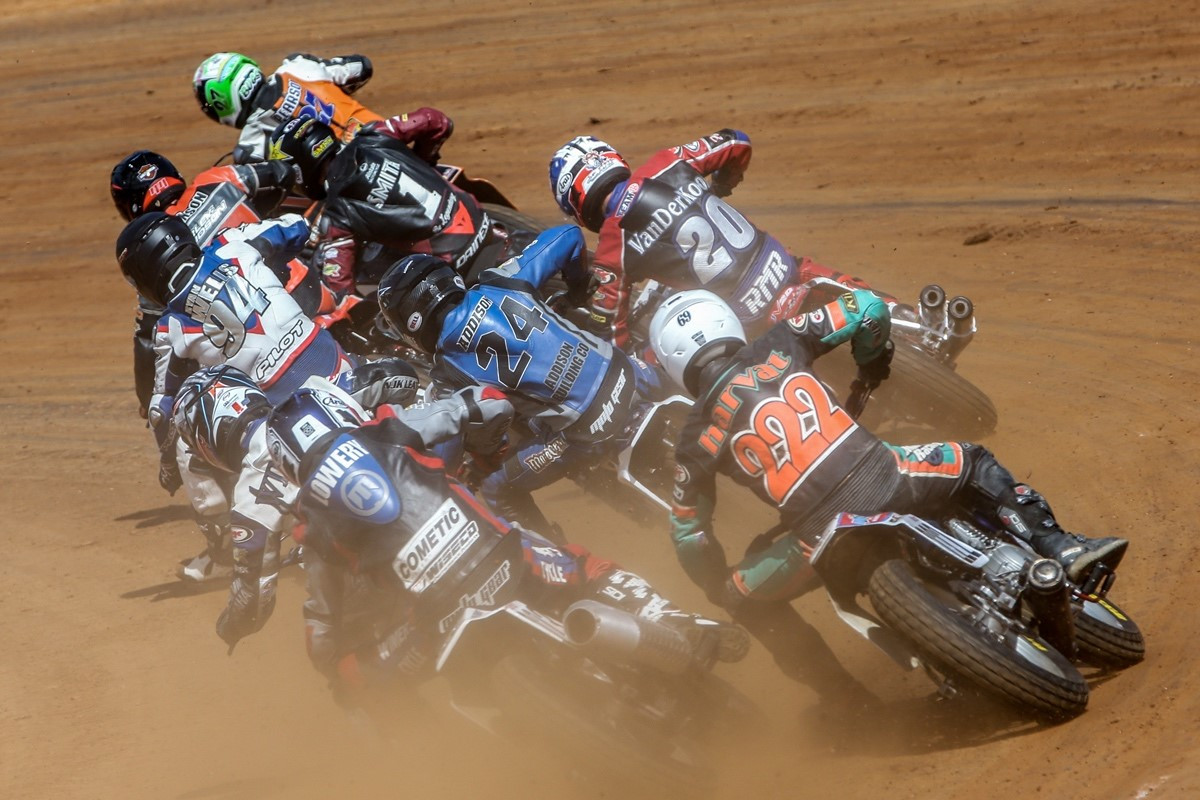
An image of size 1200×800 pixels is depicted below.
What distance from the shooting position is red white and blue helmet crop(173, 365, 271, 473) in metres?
6.42

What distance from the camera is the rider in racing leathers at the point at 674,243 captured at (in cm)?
757

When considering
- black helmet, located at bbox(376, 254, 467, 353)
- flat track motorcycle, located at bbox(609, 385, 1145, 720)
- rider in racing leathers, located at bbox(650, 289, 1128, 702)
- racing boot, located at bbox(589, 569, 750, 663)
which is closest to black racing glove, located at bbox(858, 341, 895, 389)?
rider in racing leathers, located at bbox(650, 289, 1128, 702)

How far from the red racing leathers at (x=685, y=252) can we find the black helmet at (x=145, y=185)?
351cm

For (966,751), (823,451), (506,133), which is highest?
(823,451)

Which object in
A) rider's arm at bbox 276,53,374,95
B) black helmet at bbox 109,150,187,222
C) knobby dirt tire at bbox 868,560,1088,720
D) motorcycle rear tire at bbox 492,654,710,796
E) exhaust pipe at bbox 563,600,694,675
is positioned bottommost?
black helmet at bbox 109,150,187,222

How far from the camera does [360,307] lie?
28.6 feet

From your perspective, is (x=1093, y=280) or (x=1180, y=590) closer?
(x=1180, y=590)

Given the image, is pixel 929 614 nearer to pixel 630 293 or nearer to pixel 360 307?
pixel 630 293

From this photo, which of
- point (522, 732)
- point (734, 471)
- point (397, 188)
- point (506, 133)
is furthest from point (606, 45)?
point (522, 732)

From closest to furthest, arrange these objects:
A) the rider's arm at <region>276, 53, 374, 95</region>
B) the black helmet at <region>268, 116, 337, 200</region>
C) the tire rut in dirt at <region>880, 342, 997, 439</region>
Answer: the tire rut in dirt at <region>880, 342, 997, 439</region> < the black helmet at <region>268, 116, 337, 200</region> < the rider's arm at <region>276, 53, 374, 95</region>

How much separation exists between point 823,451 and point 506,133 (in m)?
9.58

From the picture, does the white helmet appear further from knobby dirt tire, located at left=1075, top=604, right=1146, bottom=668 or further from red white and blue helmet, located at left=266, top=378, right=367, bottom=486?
knobby dirt tire, located at left=1075, top=604, right=1146, bottom=668

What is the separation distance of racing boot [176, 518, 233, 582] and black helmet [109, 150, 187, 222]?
2.52m

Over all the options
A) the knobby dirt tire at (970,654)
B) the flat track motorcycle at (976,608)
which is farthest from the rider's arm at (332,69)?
the knobby dirt tire at (970,654)
